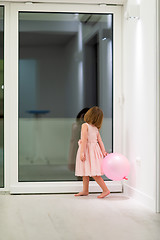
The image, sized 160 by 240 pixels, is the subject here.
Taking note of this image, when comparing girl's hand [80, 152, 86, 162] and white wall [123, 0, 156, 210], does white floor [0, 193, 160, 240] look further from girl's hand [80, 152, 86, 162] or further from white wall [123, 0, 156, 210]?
girl's hand [80, 152, 86, 162]

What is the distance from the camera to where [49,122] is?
15.3 feet

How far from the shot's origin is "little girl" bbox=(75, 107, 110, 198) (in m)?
4.37

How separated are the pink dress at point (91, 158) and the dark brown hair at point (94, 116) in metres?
0.05

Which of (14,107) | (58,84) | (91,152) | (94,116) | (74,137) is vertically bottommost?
(91,152)

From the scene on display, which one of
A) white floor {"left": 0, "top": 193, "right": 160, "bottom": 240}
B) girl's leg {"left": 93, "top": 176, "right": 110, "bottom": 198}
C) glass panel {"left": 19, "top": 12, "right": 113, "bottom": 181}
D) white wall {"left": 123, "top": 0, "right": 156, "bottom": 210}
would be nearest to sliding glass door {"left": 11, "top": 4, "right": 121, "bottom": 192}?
glass panel {"left": 19, "top": 12, "right": 113, "bottom": 181}

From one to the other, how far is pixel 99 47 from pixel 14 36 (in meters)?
0.99

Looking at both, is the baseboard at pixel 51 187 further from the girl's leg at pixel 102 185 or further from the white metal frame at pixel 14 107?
the girl's leg at pixel 102 185

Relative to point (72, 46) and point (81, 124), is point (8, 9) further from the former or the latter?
point (81, 124)

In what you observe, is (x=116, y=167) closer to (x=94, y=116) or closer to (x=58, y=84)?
(x=94, y=116)

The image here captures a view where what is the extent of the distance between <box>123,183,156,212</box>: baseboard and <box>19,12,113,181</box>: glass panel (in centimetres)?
58

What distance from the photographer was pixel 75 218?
3.33m

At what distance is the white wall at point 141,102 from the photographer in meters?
3.73

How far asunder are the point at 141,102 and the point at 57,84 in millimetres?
1126

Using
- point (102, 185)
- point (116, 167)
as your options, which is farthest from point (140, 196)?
point (102, 185)
